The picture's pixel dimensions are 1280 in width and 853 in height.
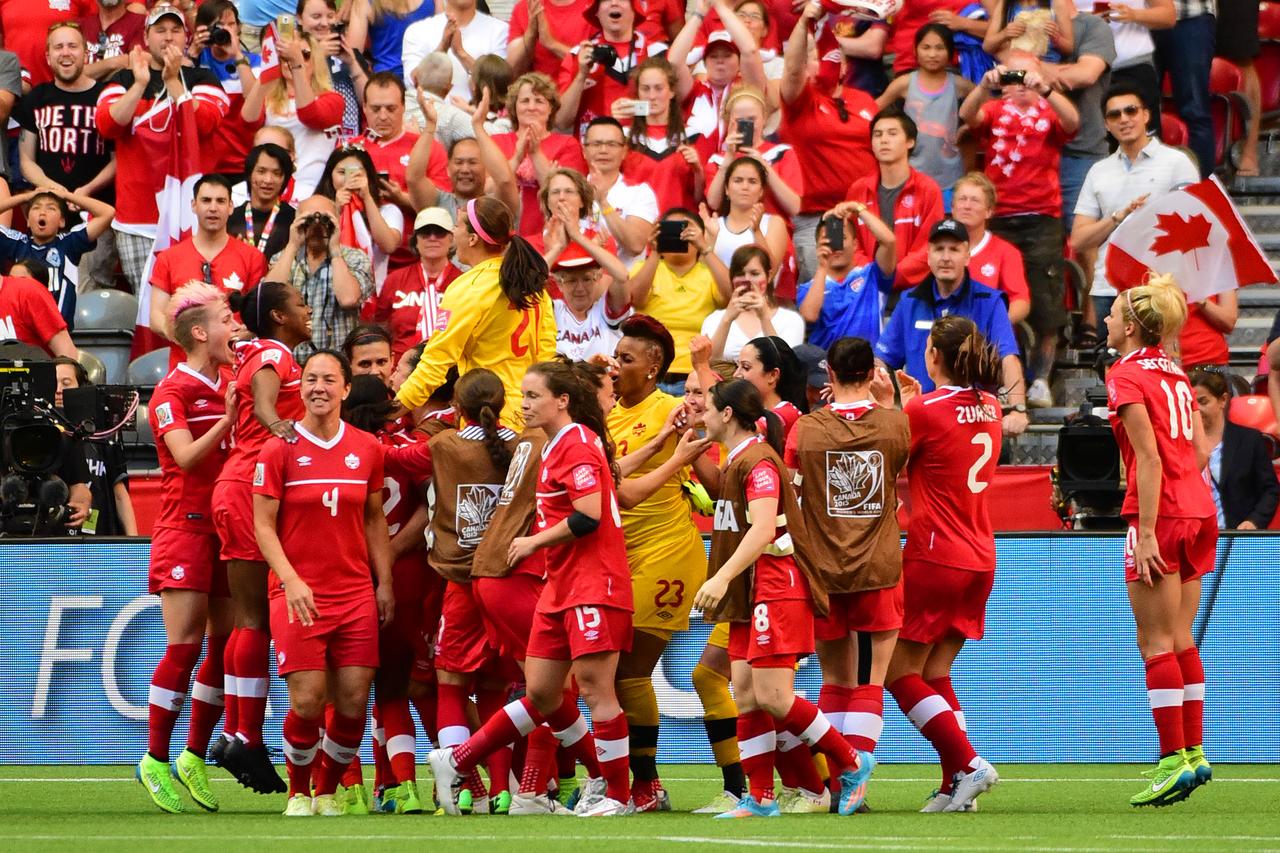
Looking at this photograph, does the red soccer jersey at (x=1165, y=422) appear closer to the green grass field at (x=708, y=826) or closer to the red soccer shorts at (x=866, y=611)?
the red soccer shorts at (x=866, y=611)

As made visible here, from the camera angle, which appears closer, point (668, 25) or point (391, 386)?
point (391, 386)

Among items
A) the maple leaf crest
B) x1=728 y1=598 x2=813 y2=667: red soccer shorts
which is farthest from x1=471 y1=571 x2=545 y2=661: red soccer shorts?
the maple leaf crest

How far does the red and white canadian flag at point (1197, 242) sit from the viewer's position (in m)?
10.5

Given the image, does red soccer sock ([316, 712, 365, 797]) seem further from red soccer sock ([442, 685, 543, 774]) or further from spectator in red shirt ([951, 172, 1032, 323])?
spectator in red shirt ([951, 172, 1032, 323])

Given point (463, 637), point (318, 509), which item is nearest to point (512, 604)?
point (463, 637)

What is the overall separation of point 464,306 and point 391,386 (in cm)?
116

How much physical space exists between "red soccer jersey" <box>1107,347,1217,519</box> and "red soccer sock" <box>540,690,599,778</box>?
2492 millimetres

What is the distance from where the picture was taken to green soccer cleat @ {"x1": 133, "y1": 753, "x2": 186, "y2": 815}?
28.3 ft

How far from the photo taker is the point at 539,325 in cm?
905

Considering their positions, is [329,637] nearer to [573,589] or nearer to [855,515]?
[573,589]

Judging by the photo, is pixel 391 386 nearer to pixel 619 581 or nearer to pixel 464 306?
pixel 464 306

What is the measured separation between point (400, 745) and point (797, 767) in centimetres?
177

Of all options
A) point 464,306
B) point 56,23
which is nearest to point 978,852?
point 464,306

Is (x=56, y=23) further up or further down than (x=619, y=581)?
further up
